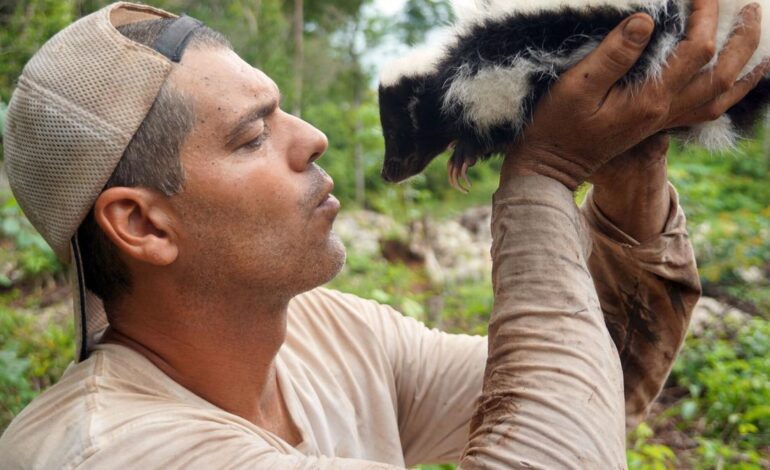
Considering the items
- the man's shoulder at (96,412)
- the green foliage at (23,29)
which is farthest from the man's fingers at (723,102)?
the green foliage at (23,29)

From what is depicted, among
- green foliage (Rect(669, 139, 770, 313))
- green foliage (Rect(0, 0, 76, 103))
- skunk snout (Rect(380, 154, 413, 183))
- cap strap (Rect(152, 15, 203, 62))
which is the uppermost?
cap strap (Rect(152, 15, 203, 62))

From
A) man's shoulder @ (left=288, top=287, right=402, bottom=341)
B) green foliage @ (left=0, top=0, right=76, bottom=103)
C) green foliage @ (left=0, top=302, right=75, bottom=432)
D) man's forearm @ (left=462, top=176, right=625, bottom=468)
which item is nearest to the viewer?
man's forearm @ (left=462, top=176, right=625, bottom=468)

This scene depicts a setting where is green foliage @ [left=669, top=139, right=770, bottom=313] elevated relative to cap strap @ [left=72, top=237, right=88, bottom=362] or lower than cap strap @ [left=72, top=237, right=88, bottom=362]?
lower

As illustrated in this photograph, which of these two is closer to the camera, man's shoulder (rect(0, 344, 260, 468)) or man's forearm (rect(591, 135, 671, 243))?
man's shoulder (rect(0, 344, 260, 468))

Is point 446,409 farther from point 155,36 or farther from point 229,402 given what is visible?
point 155,36

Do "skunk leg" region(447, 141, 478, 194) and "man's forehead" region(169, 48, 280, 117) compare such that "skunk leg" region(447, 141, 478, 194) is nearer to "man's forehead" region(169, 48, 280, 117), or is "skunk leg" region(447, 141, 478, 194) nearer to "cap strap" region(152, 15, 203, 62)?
"man's forehead" region(169, 48, 280, 117)

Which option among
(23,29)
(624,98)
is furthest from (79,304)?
(23,29)

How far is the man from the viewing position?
65.4 inches

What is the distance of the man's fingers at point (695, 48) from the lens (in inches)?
69.2

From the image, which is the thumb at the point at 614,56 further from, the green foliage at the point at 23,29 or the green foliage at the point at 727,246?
the green foliage at the point at 727,246

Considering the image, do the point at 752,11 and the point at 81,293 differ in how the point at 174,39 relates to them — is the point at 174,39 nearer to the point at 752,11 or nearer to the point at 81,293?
the point at 81,293

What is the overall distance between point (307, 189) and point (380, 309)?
66 centimetres

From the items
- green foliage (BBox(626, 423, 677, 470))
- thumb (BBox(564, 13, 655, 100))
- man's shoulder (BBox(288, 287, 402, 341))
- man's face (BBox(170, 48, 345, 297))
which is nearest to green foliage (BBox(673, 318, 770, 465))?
green foliage (BBox(626, 423, 677, 470))

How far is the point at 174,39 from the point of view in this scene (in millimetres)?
1936
